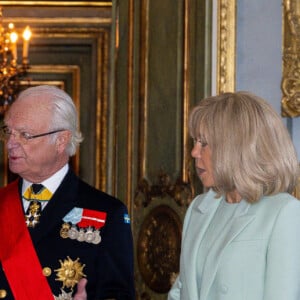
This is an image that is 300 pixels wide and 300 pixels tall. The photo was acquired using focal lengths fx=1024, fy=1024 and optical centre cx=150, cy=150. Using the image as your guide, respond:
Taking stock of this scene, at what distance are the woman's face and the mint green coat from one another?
0.40ft

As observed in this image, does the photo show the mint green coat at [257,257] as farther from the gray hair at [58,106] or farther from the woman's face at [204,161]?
the gray hair at [58,106]

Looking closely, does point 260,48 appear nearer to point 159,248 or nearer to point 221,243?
point 159,248

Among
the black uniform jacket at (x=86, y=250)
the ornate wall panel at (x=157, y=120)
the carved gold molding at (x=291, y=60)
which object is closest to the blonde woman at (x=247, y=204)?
the black uniform jacket at (x=86, y=250)

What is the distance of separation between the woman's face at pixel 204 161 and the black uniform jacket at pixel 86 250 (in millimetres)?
403

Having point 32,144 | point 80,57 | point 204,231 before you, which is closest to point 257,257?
point 204,231

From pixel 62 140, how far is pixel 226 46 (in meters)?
1.44

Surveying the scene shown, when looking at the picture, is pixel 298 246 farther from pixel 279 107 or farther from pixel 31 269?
pixel 279 107

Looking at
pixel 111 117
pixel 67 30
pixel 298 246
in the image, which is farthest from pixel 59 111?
pixel 67 30

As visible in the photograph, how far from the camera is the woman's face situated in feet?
9.86

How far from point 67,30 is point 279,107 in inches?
190

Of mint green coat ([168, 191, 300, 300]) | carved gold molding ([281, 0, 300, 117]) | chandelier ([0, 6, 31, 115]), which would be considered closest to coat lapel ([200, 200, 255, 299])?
mint green coat ([168, 191, 300, 300])

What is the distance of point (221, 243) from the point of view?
297 cm

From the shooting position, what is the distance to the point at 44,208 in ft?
10.9

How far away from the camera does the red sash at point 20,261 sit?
126 inches
